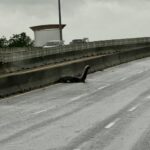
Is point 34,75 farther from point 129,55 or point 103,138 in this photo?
point 129,55

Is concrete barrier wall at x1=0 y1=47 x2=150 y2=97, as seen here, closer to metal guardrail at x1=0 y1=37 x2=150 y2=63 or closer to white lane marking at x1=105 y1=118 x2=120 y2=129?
metal guardrail at x1=0 y1=37 x2=150 y2=63

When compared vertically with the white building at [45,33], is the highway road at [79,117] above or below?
below

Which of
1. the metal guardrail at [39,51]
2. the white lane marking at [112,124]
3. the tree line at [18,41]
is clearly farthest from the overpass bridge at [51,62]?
the tree line at [18,41]

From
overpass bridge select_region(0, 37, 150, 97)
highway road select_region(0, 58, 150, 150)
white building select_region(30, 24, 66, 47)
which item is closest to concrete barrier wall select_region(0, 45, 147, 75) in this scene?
overpass bridge select_region(0, 37, 150, 97)

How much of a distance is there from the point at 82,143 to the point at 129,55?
33.3 meters

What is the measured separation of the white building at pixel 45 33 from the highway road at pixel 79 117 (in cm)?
5241

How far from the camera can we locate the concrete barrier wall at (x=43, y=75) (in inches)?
920

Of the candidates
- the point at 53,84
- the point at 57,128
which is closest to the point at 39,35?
the point at 53,84

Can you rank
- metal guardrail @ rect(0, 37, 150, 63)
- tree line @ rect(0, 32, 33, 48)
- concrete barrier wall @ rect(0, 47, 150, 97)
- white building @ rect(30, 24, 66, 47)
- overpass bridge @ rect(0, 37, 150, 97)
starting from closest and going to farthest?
concrete barrier wall @ rect(0, 47, 150, 97)
overpass bridge @ rect(0, 37, 150, 97)
metal guardrail @ rect(0, 37, 150, 63)
white building @ rect(30, 24, 66, 47)
tree line @ rect(0, 32, 33, 48)

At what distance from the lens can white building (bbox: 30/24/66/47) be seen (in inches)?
3145

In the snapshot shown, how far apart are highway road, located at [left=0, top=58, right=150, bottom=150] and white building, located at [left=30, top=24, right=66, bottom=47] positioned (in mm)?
52407

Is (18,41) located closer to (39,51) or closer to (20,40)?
(20,40)

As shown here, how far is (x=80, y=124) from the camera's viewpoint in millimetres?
14734

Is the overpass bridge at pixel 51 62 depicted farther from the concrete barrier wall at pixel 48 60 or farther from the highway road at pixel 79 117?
the highway road at pixel 79 117
